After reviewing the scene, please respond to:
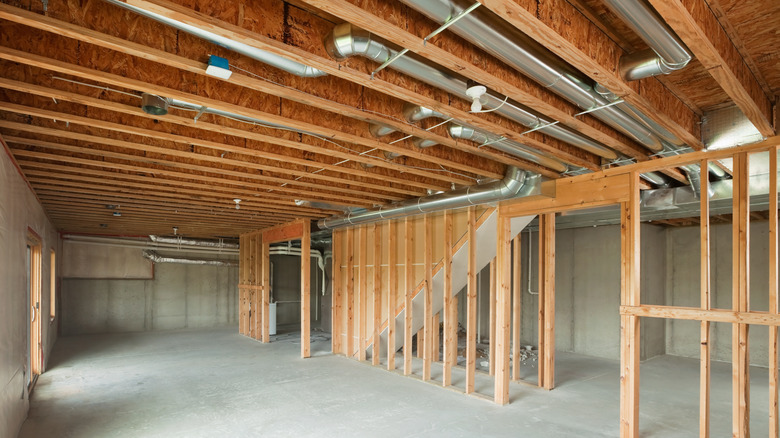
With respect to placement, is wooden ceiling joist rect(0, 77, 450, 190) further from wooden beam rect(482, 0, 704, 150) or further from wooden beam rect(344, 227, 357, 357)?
wooden beam rect(344, 227, 357, 357)

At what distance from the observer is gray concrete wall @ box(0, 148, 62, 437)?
3.28m

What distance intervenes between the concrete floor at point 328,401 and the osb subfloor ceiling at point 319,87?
235 cm

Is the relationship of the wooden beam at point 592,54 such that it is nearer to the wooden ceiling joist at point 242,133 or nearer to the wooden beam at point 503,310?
the wooden ceiling joist at point 242,133

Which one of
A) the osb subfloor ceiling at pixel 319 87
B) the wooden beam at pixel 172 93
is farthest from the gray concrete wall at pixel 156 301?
the wooden beam at pixel 172 93

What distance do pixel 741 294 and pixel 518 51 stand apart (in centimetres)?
254

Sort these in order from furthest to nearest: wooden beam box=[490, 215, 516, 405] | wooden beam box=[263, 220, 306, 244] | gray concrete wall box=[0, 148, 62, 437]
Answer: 1. wooden beam box=[263, 220, 306, 244]
2. wooden beam box=[490, 215, 516, 405]
3. gray concrete wall box=[0, 148, 62, 437]

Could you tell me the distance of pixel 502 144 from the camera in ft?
11.3

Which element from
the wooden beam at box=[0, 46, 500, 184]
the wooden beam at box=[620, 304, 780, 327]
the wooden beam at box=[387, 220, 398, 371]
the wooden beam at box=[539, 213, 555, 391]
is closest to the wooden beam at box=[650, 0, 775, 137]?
the wooden beam at box=[620, 304, 780, 327]

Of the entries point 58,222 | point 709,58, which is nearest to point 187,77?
point 709,58

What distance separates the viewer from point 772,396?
2.95 meters

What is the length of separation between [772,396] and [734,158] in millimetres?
1629

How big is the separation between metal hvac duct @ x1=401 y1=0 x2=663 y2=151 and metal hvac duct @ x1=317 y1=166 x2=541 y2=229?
1.51 m

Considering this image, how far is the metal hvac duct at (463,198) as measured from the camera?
435cm

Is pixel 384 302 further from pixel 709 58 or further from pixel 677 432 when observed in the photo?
pixel 709 58
